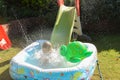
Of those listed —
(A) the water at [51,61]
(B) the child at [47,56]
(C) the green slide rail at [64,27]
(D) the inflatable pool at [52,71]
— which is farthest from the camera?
(C) the green slide rail at [64,27]

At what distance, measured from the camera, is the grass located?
6268 mm

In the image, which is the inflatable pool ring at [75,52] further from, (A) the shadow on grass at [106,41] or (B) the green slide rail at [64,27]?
(A) the shadow on grass at [106,41]

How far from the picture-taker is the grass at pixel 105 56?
6.27 meters

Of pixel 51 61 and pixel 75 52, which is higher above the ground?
pixel 75 52

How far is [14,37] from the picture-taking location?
9078 mm

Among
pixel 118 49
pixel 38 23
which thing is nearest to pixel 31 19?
pixel 38 23

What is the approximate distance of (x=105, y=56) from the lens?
714 cm

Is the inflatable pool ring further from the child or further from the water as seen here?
the child

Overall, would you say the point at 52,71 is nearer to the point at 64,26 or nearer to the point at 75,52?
the point at 75,52

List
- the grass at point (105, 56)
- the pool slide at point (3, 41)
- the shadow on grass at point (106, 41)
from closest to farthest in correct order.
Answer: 1. the grass at point (105, 56)
2. the shadow on grass at point (106, 41)
3. the pool slide at point (3, 41)

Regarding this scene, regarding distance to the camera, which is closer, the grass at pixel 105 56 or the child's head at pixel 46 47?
the child's head at pixel 46 47

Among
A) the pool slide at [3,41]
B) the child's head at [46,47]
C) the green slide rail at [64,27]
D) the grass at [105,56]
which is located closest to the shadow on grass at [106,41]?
the grass at [105,56]

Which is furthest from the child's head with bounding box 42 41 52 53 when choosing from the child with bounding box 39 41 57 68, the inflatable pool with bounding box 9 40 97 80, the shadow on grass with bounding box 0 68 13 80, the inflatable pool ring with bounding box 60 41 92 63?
the shadow on grass with bounding box 0 68 13 80

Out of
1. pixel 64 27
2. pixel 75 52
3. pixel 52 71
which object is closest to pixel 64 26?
pixel 64 27
